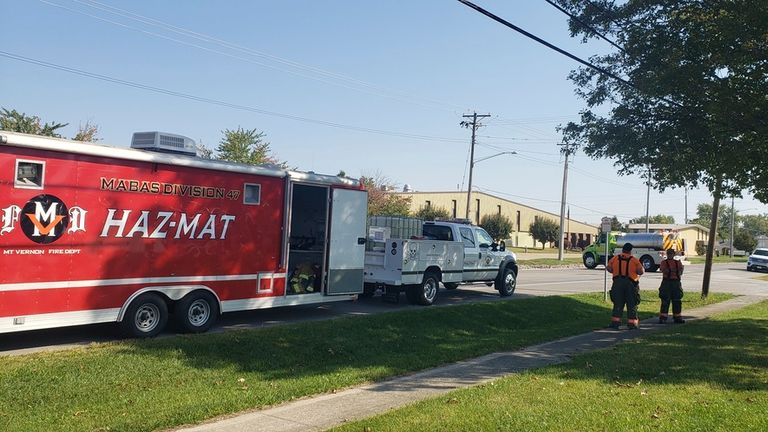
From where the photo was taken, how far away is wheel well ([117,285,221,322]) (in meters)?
9.73

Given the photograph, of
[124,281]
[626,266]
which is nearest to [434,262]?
[626,266]

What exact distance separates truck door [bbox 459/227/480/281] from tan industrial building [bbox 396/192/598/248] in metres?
48.1

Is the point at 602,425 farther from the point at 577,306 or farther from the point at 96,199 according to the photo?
the point at 577,306

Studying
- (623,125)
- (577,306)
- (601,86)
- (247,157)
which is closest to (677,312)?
(577,306)

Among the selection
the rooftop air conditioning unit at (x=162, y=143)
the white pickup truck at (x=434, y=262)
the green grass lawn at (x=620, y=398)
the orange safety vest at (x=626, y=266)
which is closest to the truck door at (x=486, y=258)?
the white pickup truck at (x=434, y=262)

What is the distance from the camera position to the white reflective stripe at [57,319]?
848 centimetres

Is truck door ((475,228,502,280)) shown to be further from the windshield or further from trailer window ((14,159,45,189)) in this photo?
trailer window ((14,159,45,189))

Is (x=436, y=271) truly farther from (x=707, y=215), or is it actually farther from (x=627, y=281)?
(x=707, y=215)

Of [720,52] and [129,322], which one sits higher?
[720,52]

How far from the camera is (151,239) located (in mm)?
10055

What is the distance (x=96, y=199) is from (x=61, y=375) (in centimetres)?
296

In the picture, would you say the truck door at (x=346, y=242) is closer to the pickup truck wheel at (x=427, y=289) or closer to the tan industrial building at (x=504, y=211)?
the pickup truck wheel at (x=427, y=289)

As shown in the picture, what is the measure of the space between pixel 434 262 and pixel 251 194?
5.80m

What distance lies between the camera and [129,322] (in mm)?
9773
